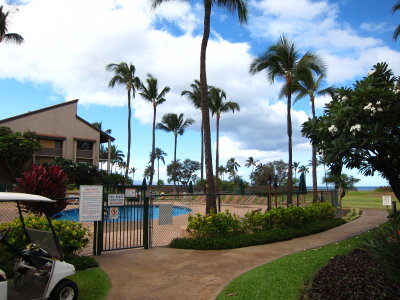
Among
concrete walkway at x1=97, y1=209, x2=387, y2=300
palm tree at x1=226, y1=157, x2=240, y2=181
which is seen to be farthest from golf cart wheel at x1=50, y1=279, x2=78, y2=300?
palm tree at x1=226, y1=157, x2=240, y2=181

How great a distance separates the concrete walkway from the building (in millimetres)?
34105

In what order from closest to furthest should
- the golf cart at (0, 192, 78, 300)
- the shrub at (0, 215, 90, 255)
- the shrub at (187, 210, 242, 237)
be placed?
the golf cart at (0, 192, 78, 300) → the shrub at (0, 215, 90, 255) → the shrub at (187, 210, 242, 237)

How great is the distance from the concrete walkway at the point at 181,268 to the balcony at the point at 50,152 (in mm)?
34477

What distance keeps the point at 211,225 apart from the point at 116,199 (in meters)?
2.92

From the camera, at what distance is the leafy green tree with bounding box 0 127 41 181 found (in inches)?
1344

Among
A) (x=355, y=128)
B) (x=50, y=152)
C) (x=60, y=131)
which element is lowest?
(x=355, y=128)

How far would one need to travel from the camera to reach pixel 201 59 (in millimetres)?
13062

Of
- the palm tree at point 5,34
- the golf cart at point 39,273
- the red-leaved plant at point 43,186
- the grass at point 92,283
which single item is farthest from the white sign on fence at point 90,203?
the palm tree at point 5,34

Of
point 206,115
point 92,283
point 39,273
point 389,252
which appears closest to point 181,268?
point 92,283

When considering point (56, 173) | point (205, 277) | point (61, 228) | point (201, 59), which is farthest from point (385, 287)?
point (201, 59)

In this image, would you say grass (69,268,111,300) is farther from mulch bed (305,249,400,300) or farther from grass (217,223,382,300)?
mulch bed (305,249,400,300)

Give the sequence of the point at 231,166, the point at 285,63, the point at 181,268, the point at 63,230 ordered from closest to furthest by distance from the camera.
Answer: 1. the point at 181,268
2. the point at 63,230
3. the point at 285,63
4. the point at 231,166

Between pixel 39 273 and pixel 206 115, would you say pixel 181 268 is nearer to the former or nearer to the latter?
pixel 39 273

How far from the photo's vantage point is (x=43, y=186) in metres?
9.06
